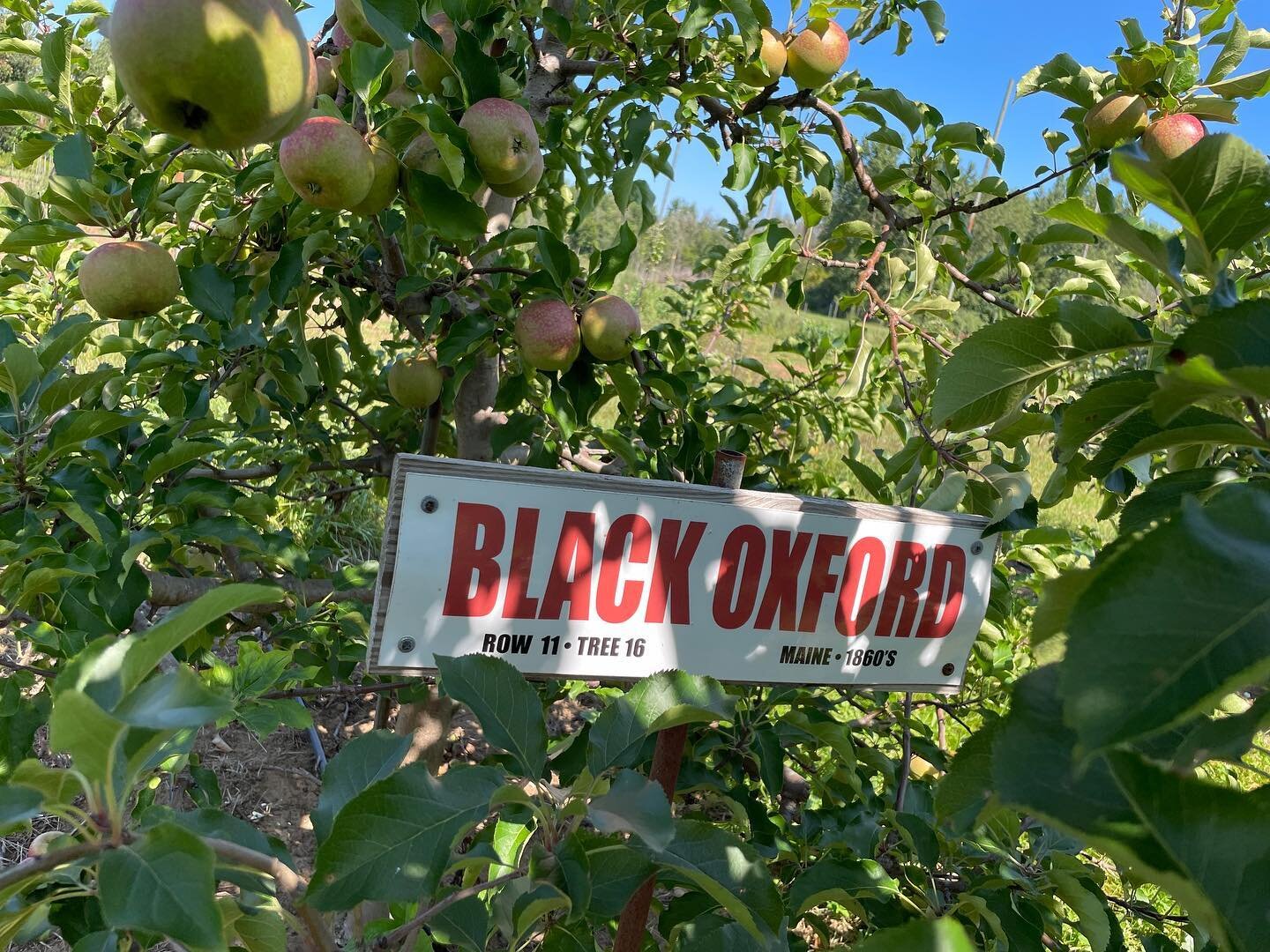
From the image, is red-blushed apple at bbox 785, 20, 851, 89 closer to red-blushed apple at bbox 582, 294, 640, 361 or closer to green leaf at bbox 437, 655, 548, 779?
red-blushed apple at bbox 582, 294, 640, 361

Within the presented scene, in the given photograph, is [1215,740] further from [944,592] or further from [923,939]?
[944,592]

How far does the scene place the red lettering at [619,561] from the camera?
75 cm

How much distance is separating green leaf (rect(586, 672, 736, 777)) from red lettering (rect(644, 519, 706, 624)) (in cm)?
13

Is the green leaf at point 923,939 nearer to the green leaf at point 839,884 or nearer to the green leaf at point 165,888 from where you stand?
the green leaf at point 165,888

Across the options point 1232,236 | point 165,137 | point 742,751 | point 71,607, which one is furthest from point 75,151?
point 1232,236

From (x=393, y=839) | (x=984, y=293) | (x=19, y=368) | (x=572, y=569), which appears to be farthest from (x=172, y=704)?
(x=984, y=293)

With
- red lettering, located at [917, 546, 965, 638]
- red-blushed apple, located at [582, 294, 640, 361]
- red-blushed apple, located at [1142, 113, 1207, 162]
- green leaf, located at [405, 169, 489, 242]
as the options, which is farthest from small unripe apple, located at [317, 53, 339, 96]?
red-blushed apple, located at [1142, 113, 1207, 162]

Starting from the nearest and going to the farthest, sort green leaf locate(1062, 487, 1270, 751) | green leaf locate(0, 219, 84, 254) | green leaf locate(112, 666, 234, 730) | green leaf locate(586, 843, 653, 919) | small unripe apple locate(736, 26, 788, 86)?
green leaf locate(1062, 487, 1270, 751)
green leaf locate(112, 666, 234, 730)
green leaf locate(586, 843, 653, 919)
green leaf locate(0, 219, 84, 254)
small unripe apple locate(736, 26, 788, 86)

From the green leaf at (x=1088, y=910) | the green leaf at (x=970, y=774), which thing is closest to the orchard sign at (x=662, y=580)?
the green leaf at (x=1088, y=910)

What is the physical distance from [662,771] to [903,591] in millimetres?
304

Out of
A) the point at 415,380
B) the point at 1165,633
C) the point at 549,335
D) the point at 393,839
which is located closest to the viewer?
the point at 1165,633

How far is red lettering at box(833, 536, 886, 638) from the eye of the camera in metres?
0.84

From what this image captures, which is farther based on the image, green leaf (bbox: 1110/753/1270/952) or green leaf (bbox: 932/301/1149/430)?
green leaf (bbox: 932/301/1149/430)

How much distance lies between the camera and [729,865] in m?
0.57
